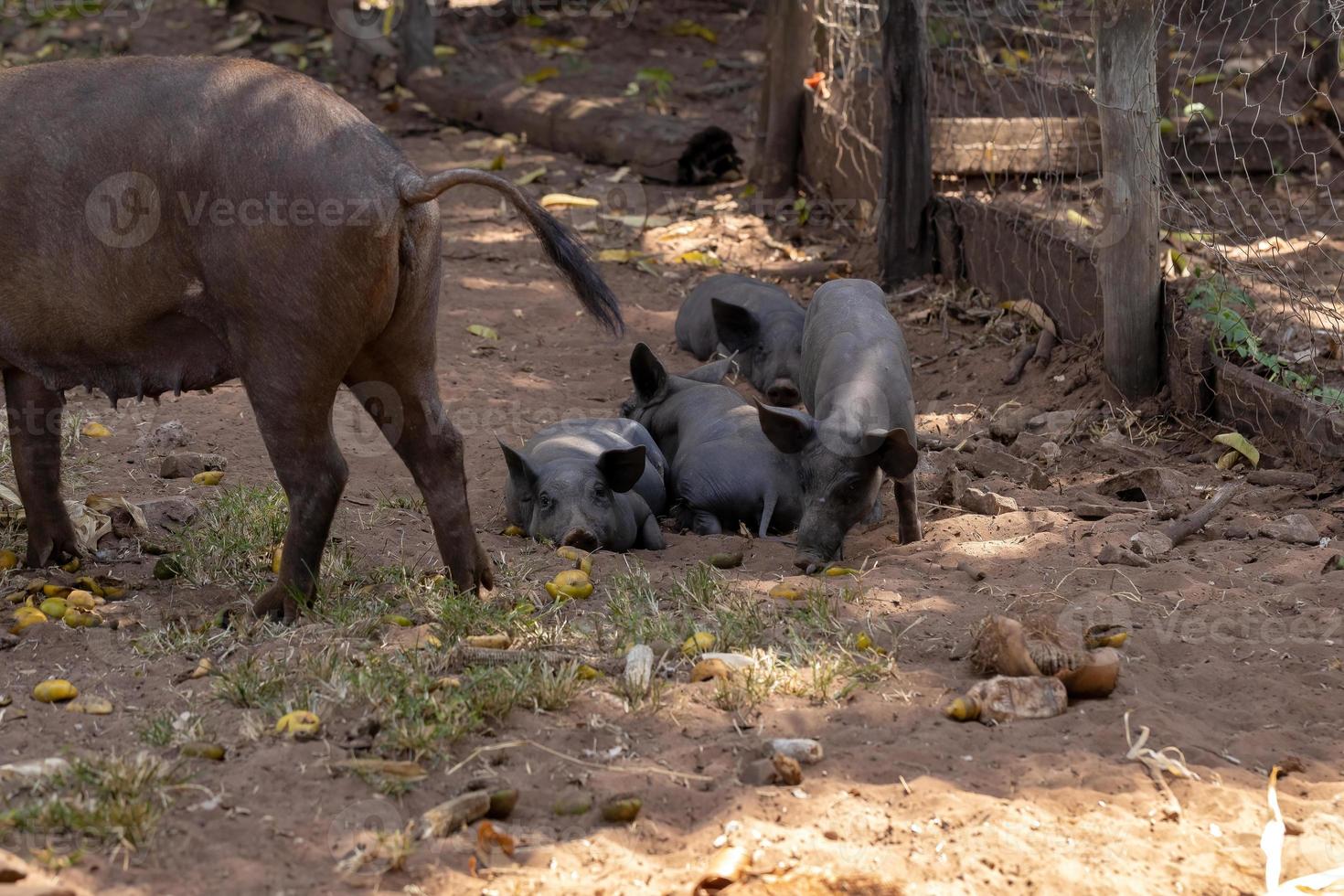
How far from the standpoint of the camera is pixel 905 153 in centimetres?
746

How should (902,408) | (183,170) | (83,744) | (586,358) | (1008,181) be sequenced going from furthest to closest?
(1008,181)
(586,358)
(902,408)
(183,170)
(83,744)

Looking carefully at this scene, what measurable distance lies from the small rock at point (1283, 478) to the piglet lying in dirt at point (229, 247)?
2.66 metres

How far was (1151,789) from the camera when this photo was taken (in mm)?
2920

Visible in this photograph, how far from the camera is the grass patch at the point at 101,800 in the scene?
267 cm

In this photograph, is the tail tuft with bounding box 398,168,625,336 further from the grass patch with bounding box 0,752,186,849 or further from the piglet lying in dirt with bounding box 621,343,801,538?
the grass patch with bounding box 0,752,186,849

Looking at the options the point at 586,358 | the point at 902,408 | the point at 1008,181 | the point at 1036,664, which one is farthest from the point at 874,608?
the point at 1008,181

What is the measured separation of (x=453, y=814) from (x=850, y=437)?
235 centimetres

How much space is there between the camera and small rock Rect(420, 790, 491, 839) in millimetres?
2711

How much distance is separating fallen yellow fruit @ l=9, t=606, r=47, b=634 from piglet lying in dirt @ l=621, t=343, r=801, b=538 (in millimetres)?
2404

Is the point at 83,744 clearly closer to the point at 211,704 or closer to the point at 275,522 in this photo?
the point at 211,704

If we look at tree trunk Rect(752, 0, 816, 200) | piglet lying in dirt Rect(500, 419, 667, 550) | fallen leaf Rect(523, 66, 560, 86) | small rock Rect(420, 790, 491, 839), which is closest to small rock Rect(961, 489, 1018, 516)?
piglet lying in dirt Rect(500, 419, 667, 550)

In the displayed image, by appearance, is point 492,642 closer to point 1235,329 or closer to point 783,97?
point 1235,329

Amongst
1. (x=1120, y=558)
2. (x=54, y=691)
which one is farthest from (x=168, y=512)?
(x=1120, y=558)

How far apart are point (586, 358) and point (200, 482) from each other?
237 cm
